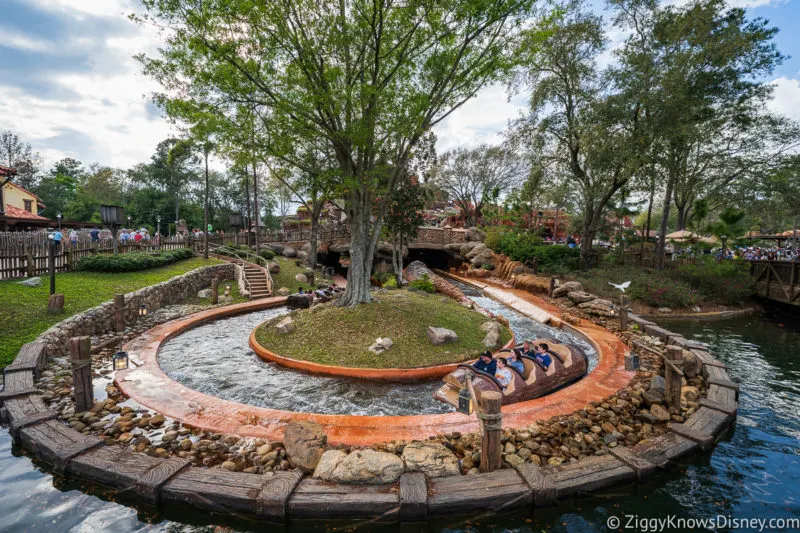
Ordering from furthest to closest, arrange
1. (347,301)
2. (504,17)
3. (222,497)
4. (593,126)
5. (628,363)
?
(593,126), (347,301), (504,17), (628,363), (222,497)

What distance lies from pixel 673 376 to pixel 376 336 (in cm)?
565

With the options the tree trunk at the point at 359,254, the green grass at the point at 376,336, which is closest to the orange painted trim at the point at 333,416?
the green grass at the point at 376,336

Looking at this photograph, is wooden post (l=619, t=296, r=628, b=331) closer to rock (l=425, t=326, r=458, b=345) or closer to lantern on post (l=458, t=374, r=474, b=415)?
rock (l=425, t=326, r=458, b=345)

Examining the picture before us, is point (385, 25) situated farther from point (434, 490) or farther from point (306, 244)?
point (306, 244)

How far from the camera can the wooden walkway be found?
3535 mm

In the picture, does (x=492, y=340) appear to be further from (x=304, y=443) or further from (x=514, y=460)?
(x=304, y=443)

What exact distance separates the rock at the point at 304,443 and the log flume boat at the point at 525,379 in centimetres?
226

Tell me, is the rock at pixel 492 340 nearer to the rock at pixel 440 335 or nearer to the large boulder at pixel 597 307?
the rock at pixel 440 335

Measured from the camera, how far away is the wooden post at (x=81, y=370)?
200 inches

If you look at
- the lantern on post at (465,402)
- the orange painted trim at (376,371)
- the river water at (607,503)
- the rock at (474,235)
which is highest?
the rock at (474,235)

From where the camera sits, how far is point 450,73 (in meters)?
8.95

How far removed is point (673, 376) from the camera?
220 inches

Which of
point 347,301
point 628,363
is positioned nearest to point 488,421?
point 628,363

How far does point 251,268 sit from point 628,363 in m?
16.8
